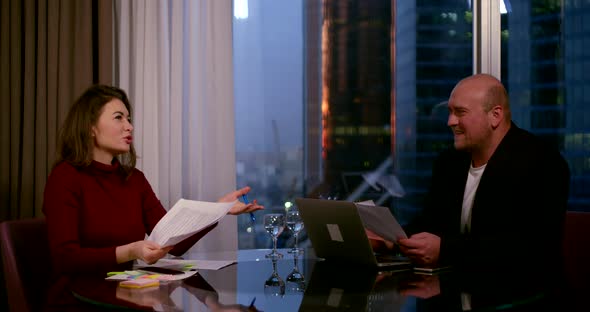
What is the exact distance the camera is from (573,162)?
4.39m

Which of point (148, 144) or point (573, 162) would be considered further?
point (573, 162)

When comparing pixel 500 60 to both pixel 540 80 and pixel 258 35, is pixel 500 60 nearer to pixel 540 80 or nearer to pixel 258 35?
pixel 540 80

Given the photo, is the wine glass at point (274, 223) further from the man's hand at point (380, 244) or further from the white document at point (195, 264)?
the man's hand at point (380, 244)

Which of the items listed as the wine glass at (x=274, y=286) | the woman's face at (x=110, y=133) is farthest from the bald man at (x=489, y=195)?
the woman's face at (x=110, y=133)

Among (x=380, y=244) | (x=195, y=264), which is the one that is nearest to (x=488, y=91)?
(x=380, y=244)

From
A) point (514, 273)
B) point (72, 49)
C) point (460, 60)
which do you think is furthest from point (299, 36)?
point (514, 273)

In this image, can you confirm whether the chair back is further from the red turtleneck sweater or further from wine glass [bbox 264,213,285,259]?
wine glass [bbox 264,213,285,259]

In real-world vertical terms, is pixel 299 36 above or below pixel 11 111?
above

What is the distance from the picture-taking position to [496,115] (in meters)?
2.59

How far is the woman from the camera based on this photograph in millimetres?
2348

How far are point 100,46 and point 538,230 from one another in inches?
89.4

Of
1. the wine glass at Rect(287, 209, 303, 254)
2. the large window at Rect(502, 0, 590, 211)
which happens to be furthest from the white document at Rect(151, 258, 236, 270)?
the large window at Rect(502, 0, 590, 211)

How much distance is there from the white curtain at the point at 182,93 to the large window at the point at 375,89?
0.45m

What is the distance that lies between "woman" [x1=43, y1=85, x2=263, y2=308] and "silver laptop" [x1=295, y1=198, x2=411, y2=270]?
353 millimetres
